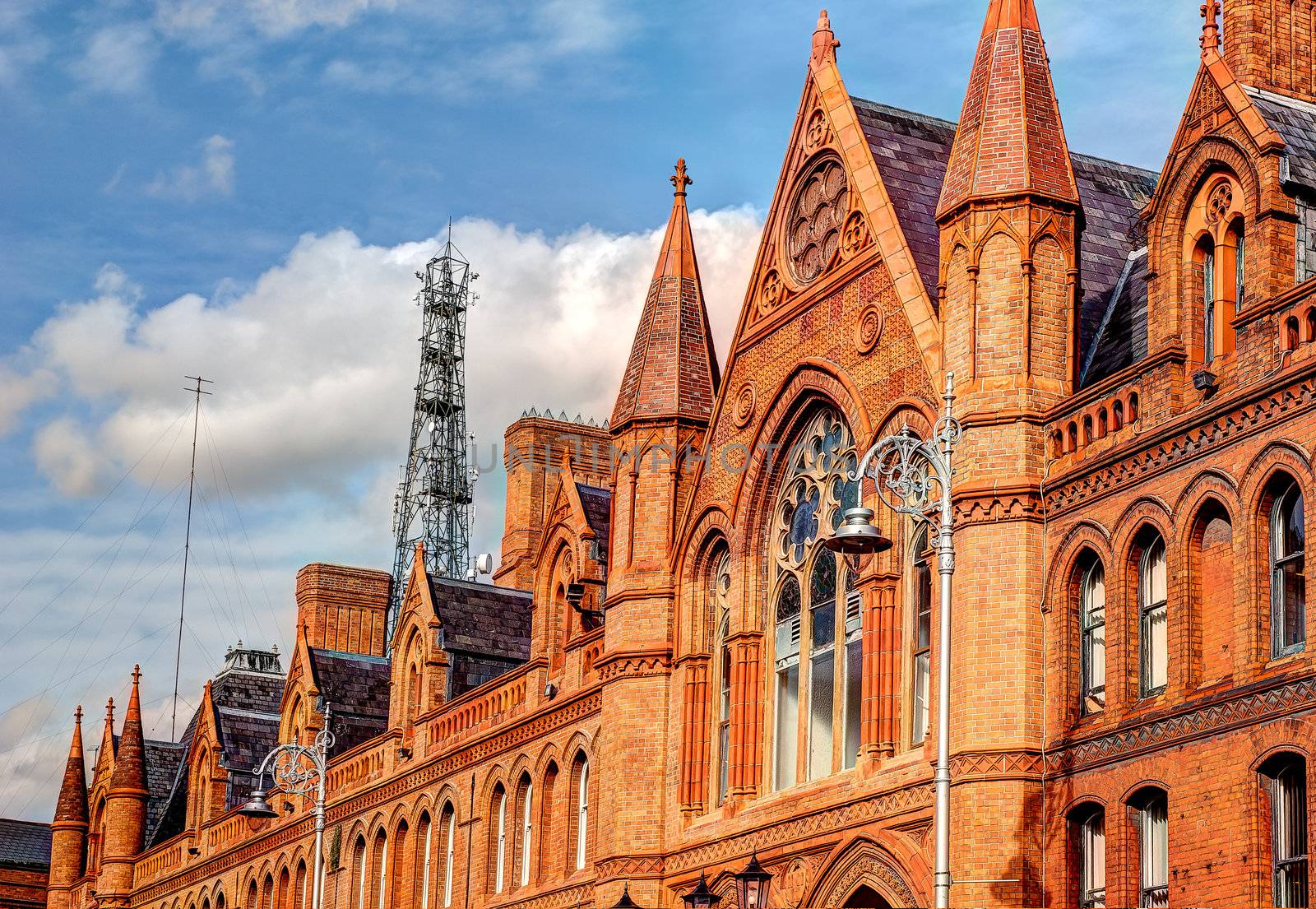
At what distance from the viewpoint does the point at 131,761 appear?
7288 centimetres

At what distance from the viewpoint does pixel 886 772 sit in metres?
31.5

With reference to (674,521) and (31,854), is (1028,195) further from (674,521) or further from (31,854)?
(31,854)

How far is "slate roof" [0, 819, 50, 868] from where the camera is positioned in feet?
311

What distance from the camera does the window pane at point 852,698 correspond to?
33.3 m

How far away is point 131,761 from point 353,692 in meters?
17.6

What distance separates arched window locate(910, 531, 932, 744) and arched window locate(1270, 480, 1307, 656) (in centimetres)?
643

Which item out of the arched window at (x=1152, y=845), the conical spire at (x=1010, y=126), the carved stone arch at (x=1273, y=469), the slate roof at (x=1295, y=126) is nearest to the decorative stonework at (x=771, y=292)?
the conical spire at (x=1010, y=126)

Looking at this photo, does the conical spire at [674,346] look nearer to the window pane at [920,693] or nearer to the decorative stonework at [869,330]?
the decorative stonework at [869,330]

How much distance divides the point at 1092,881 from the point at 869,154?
40.2 feet

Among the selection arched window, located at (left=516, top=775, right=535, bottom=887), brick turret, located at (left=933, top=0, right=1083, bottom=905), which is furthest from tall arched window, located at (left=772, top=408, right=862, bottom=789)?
arched window, located at (left=516, top=775, right=535, bottom=887)

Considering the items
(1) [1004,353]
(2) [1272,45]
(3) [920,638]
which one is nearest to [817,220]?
(1) [1004,353]

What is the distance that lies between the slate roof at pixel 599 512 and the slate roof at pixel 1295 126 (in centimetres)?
1652

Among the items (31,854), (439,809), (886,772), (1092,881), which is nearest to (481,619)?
(439,809)

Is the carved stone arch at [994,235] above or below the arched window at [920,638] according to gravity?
above
